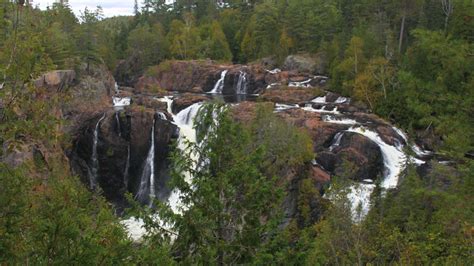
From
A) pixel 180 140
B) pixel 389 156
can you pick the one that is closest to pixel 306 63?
pixel 389 156

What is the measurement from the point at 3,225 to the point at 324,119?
2949 centimetres

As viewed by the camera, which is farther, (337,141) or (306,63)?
(306,63)

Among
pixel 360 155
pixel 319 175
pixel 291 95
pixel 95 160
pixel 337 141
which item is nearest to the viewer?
pixel 319 175

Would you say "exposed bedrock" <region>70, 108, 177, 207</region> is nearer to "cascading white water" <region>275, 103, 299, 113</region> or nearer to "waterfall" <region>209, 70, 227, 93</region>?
"cascading white water" <region>275, 103, 299, 113</region>

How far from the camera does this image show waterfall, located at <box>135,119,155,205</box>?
32156mm

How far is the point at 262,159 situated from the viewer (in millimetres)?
9602

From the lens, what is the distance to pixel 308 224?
25281mm

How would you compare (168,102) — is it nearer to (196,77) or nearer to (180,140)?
(180,140)

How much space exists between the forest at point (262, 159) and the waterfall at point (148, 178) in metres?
3.21

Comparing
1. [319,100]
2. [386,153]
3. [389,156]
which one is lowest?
[389,156]

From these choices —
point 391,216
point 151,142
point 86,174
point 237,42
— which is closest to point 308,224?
point 391,216

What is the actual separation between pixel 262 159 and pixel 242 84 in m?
43.1

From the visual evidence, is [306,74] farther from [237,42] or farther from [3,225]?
[3,225]

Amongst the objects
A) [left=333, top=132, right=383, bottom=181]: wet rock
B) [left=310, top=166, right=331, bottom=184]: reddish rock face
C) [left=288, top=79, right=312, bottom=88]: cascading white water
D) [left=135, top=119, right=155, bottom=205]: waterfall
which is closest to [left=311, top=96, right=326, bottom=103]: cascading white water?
[left=288, top=79, right=312, bottom=88]: cascading white water
